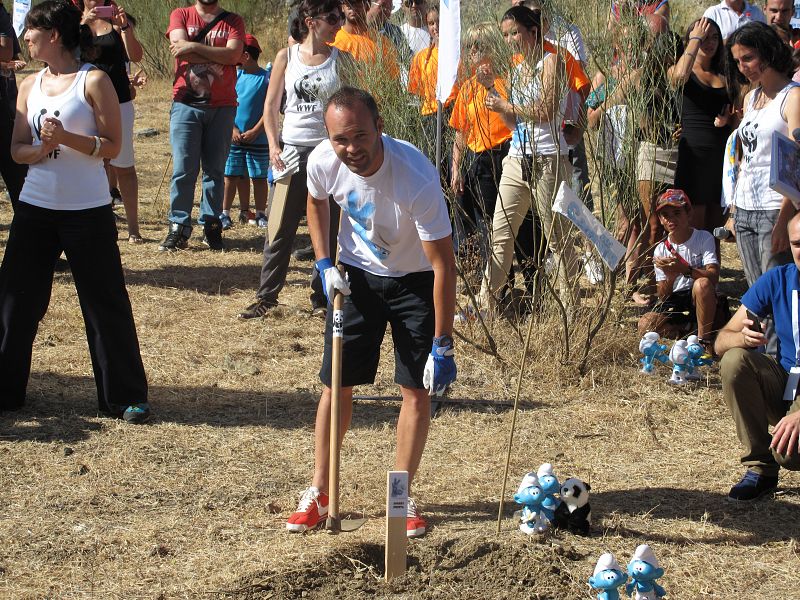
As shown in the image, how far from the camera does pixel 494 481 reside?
4750 millimetres

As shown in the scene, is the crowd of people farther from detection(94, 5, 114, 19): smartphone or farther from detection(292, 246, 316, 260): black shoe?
detection(292, 246, 316, 260): black shoe

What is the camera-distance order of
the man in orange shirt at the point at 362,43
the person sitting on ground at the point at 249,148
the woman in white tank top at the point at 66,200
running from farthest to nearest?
the person sitting on ground at the point at 249,148
the man in orange shirt at the point at 362,43
the woman in white tank top at the point at 66,200

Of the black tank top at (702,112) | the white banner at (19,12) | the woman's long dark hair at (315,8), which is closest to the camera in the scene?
the woman's long dark hair at (315,8)

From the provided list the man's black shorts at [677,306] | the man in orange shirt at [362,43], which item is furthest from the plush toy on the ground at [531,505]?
the man in orange shirt at [362,43]

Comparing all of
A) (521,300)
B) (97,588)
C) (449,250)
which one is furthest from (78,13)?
(521,300)

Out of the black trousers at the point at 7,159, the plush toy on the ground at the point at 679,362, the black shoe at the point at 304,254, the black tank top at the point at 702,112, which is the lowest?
the plush toy on the ground at the point at 679,362

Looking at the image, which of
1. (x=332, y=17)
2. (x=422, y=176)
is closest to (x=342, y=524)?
(x=422, y=176)

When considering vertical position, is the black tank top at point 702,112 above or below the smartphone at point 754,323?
above

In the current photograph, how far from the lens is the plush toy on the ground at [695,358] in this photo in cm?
600

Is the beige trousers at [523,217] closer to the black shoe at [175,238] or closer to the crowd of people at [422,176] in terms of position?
the crowd of people at [422,176]

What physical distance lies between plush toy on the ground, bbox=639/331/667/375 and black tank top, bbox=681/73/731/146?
2.04 meters

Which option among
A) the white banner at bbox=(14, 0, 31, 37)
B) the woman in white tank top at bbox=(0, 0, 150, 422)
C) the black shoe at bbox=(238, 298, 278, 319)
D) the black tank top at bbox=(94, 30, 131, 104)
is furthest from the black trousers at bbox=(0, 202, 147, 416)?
the white banner at bbox=(14, 0, 31, 37)

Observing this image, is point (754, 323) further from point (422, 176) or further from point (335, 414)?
point (335, 414)

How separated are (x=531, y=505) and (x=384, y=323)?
0.93 m
